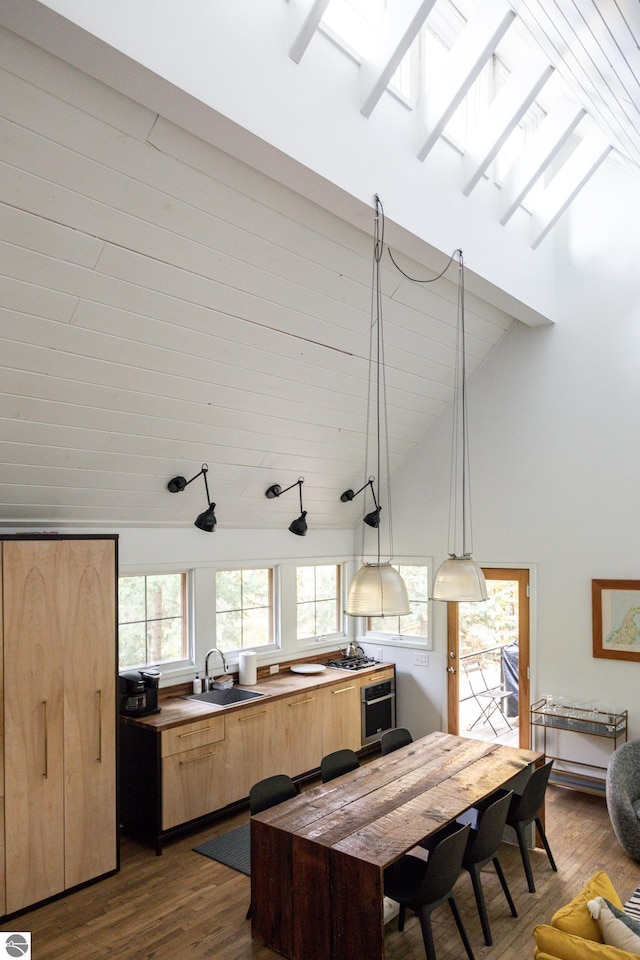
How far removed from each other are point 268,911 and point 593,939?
162 cm

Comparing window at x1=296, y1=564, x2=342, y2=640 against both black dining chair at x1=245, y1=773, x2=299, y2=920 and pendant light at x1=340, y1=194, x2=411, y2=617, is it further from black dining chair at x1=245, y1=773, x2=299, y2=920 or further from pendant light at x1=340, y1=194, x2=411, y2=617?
black dining chair at x1=245, y1=773, x2=299, y2=920

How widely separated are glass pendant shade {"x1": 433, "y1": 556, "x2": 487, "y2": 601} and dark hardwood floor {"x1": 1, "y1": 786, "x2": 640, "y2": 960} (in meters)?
1.50

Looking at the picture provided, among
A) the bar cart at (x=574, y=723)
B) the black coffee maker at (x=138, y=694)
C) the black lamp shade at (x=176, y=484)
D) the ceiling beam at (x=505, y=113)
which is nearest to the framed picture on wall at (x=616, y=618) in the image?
the bar cart at (x=574, y=723)

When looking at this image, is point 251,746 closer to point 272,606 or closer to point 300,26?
point 272,606

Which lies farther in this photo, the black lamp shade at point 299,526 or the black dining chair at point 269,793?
the black lamp shade at point 299,526

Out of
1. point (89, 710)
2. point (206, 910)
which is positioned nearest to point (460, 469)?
point (89, 710)

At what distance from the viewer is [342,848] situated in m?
3.21

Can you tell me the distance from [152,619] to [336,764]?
6.19 ft

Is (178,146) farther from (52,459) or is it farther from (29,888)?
(29,888)

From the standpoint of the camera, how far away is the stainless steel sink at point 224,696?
5320 mm

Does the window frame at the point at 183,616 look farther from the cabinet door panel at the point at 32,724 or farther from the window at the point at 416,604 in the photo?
the window at the point at 416,604

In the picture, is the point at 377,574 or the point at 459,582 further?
the point at 459,582

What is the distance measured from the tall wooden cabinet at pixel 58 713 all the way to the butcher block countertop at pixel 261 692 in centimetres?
44

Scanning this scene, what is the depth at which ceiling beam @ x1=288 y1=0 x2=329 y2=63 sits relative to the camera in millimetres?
3039
